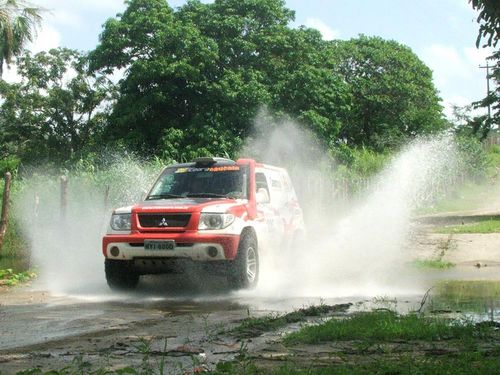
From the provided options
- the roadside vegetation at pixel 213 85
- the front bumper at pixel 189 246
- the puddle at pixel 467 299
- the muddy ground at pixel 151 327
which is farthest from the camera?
the roadside vegetation at pixel 213 85

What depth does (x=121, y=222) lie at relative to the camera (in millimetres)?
10289

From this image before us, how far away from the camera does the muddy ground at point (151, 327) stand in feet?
17.3

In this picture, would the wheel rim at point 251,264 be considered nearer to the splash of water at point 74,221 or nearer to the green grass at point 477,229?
the splash of water at point 74,221

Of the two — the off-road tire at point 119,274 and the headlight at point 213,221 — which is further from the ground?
the headlight at point 213,221

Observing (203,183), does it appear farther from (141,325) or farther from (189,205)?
(141,325)

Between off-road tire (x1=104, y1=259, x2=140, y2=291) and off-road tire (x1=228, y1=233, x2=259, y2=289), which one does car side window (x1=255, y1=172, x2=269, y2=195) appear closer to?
off-road tire (x1=228, y1=233, x2=259, y2=289)

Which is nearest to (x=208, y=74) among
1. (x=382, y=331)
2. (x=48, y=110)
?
(x=48, y=110)

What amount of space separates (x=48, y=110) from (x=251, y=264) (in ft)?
132

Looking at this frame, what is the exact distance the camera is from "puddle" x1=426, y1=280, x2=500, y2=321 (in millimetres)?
7777

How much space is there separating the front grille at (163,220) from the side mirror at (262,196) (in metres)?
1.55

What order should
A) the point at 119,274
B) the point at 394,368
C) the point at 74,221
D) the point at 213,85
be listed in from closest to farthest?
the point at 394,368
the point at 119,274
the point at 74,221
the point at 213,85

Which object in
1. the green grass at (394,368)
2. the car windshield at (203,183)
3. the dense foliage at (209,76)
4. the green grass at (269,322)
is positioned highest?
the dense foliage at (209,76)

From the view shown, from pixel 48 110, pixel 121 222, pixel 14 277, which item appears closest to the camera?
pixel 121 222

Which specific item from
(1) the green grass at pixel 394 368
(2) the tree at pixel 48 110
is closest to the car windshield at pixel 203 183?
(1) the green grass at pixel 394 368
